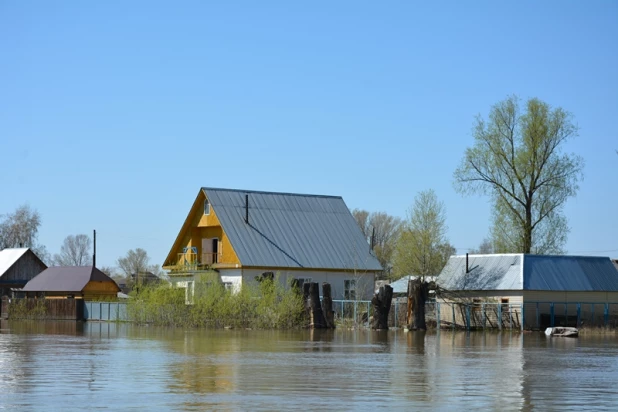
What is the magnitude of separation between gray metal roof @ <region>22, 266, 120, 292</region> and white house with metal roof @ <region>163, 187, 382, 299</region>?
284 inches

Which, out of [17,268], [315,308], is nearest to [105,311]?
[17,268]

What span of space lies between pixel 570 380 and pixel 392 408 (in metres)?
6.88

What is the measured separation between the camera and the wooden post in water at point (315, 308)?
49250 millimetres

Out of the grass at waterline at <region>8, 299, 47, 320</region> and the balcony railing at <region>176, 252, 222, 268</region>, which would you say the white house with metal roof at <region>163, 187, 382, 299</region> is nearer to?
the balcony railing at <region>176, 252, 222, 268</region>

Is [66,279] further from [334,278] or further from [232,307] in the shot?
[232,307]

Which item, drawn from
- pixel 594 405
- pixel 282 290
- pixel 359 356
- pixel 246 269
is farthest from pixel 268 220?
pixel 594 405

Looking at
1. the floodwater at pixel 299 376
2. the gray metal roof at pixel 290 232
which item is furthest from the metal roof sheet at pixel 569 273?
the floodwater at pixel 299 376

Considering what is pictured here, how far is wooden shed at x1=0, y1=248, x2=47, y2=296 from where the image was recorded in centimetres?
8119

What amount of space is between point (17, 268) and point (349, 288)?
3252cm

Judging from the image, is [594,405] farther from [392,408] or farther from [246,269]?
[246,269]

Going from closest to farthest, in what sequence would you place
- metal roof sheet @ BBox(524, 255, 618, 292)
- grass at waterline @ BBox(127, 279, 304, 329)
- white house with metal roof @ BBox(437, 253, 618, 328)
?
grass at waterline @ BBox(127, 279, 304, 329) < white house with metal roof @ BBox(437, 253, 618, 328) < metal roof sheet @ BBox(524, 255, 618, 292)

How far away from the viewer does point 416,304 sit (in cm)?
4831

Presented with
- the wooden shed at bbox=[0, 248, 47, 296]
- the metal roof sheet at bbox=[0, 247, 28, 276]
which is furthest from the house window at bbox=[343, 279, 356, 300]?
the metal roof sheet at bbox=[0, 247, 28, 276]

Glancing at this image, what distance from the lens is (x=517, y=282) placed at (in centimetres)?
5197
